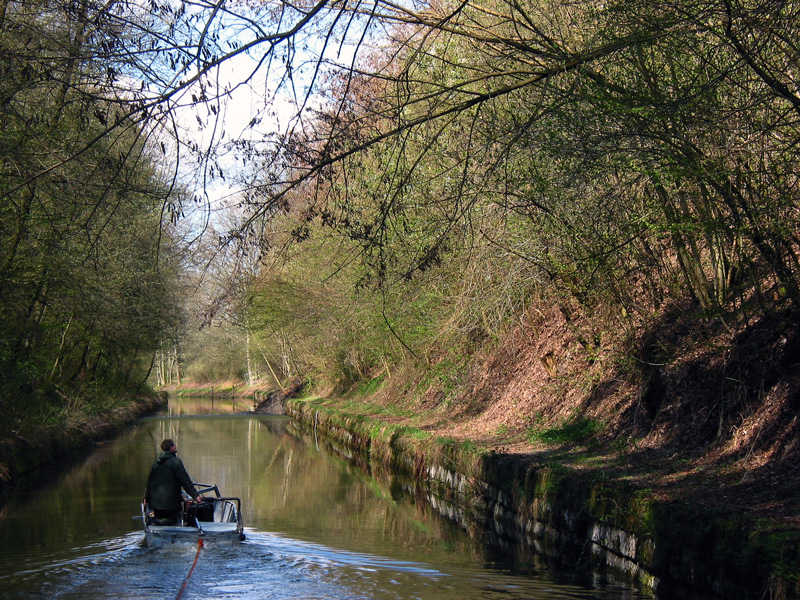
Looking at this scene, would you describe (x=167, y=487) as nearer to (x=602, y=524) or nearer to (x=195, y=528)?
(x=195, y=528)

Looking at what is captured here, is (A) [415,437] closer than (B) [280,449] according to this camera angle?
Yes

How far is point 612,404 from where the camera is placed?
13477 mm

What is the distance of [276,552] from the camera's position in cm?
995

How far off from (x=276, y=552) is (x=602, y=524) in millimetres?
3993

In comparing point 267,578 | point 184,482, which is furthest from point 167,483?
point 267,578

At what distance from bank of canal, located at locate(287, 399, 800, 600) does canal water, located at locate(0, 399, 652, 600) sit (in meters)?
0.38

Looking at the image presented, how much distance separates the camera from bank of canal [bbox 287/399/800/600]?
639 cm

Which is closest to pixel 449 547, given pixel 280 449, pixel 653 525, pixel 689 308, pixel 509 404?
pixel 653 525

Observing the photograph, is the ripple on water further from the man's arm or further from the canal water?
the man's arm

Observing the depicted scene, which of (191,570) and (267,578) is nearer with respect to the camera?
(267,578)

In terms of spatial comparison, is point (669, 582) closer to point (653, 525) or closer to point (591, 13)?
point (653, 525)

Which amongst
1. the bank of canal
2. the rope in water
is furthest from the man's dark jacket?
the bank of canal

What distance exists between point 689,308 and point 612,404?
6.83ft

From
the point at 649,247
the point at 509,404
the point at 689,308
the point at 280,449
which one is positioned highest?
the point at 649,247
